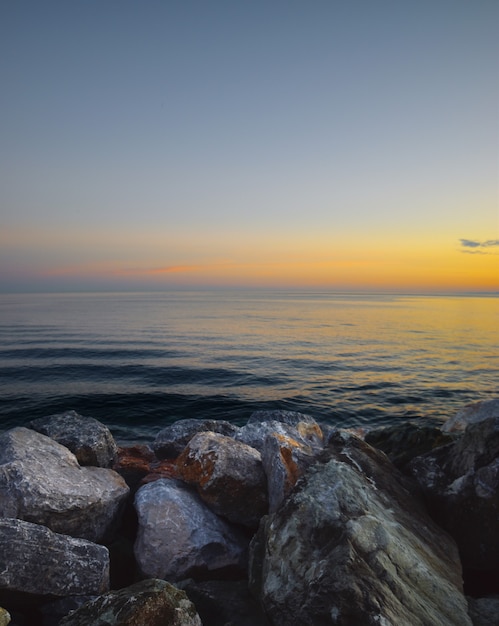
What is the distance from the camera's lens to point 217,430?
10.6 meters

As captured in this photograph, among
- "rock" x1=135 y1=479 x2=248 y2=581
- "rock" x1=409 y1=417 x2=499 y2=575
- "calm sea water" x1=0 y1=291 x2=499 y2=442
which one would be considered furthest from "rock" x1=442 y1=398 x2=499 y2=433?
"rock" x1=135 y1=479 x2=248 y2=581

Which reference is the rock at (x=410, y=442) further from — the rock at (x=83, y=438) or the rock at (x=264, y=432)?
the rock at (x=83, y=438)

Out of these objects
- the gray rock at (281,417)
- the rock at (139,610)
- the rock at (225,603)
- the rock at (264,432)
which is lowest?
the gray rock at (281,417)

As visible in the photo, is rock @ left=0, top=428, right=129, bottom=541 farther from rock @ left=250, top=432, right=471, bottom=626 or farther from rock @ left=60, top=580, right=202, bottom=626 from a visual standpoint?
rock @ left=250, top=432, right=471, bottom=626

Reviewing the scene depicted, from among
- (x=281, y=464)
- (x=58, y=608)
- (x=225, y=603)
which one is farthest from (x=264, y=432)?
(x=58, y=608)

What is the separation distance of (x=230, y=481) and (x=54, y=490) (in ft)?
8.23

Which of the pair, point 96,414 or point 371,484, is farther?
point 96,414

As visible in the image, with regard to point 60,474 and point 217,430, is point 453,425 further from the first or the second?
point 60,474

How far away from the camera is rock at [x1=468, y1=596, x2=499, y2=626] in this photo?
4091mm

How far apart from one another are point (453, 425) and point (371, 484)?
7504 mm

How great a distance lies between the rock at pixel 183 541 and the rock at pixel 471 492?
2.87m

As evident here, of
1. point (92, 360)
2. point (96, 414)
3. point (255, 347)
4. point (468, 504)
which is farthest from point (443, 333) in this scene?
point (468, 504)

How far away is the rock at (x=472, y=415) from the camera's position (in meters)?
10.5

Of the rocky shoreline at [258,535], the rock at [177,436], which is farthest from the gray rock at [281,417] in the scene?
the rocky shoreline at [258,535]
